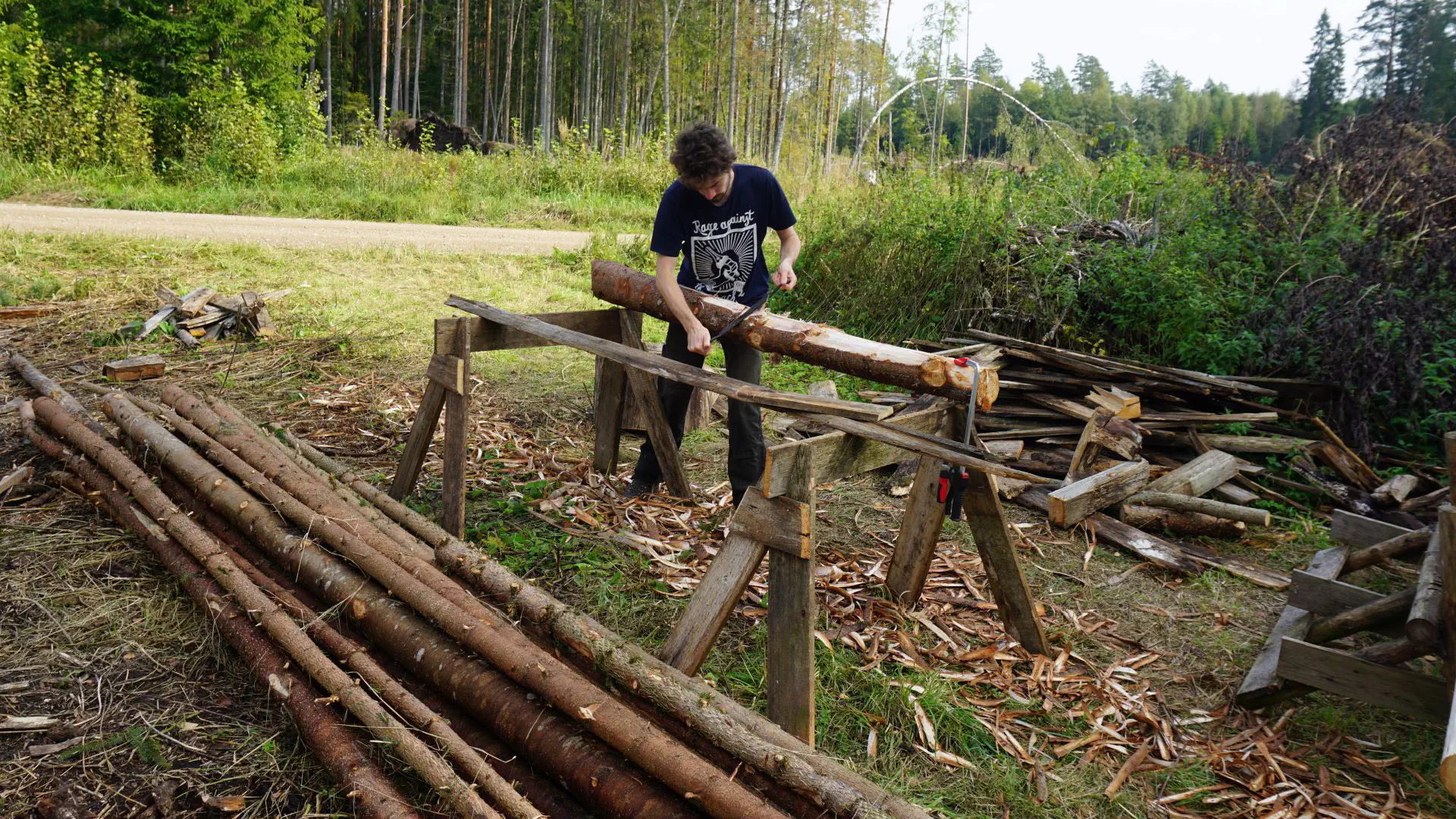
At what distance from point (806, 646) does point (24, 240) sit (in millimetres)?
10939

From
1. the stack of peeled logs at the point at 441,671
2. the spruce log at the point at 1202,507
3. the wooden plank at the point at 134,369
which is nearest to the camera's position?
the stack of peeled logs at the point at 441,671

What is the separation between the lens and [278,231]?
12.0 m

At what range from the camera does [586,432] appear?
6.41 m

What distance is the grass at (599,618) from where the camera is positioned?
9.59ft

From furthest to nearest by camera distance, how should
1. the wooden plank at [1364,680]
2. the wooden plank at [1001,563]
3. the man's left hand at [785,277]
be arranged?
the man's left hand at [785,277] < the wooden plank at [1001,563] < the wooden plank at [1364,680]

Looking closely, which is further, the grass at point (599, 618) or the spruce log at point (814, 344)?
the spruce log at point (814, 344)

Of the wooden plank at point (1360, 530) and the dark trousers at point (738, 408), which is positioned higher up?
the dark trousers at point (738, 408)

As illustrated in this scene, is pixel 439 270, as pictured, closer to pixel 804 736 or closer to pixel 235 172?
pixel 235 172

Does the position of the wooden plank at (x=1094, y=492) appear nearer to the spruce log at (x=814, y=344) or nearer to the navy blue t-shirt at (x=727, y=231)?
the spruce log at (x=814, y=344)

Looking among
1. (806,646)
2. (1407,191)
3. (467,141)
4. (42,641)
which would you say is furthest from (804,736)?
(467,141)

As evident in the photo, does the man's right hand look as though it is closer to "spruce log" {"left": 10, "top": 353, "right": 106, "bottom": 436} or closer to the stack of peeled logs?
the stack of peeled logs

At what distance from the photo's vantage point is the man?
416 cm

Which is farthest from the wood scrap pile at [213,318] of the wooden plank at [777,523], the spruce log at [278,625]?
the wooden plank at [777,523]

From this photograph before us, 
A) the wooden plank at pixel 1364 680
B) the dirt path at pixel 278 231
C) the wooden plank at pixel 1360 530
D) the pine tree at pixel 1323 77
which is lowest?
the wooden plank at pixel 1364 680
